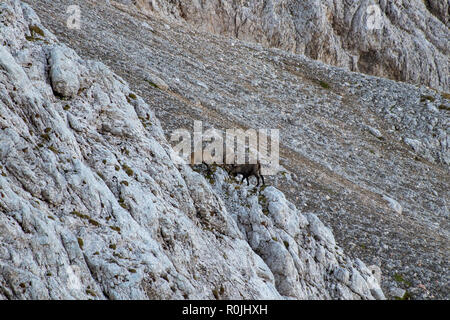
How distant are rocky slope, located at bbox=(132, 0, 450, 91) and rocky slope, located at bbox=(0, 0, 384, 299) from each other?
43.0 metres

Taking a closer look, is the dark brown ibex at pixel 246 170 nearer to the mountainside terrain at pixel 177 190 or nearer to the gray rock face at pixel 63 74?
the mountainside terrain at pixel 177 190

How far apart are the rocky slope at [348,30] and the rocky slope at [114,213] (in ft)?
141

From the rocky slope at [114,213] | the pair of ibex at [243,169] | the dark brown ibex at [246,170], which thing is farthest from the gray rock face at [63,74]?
the dark brown ibex at [246,170]

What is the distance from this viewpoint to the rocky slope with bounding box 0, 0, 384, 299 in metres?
13.8

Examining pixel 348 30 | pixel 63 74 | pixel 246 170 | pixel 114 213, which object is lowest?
pixel 246 170

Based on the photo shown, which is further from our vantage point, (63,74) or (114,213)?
(63,74)

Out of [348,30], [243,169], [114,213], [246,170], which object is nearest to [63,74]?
[114,213]

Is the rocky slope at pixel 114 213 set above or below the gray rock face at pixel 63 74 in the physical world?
below

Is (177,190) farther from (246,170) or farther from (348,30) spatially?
(348,30)

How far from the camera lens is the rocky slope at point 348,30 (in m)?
64.9

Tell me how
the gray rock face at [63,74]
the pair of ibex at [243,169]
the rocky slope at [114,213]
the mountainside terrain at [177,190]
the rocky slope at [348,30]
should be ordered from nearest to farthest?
the rocky slope at [114,213]
the mountainside terrain at [177,190]
the gray rock face at [63,74]
the pair of ibex at [243,169]
the rocky slope at [348,30]

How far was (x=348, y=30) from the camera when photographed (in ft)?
238

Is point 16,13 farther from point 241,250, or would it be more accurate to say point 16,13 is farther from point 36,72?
point 241,250

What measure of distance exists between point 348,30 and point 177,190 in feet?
200
